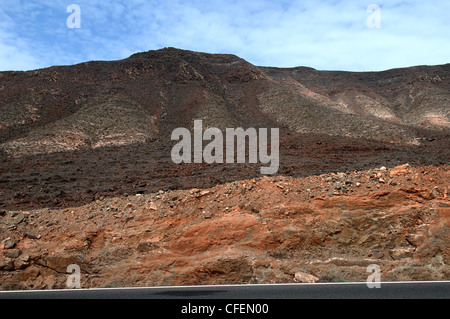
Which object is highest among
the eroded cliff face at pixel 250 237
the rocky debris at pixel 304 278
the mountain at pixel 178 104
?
the mountain at pixel 178 104

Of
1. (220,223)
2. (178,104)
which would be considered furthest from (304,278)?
(178,104)

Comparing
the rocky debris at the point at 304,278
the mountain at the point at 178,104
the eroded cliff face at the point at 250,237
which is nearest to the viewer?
the rocky debris at the point at 304,278

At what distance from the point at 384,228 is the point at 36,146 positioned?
21.0 metres

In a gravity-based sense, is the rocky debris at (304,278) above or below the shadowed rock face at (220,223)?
below

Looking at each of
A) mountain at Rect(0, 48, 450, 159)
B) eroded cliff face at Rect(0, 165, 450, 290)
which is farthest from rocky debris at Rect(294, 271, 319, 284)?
mountain at Rect(0, 48, 450, 159)

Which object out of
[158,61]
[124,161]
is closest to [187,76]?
[158,61]

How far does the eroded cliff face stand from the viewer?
6762mm

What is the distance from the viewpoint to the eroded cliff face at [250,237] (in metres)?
6.76

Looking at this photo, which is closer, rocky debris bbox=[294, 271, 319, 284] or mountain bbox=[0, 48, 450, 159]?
rocky debris bbox=[294, 271, 319, 284]

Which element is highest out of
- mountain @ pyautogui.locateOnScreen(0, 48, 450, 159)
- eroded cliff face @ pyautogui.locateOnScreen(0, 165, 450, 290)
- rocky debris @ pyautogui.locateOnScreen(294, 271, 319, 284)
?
mountain @ pyautogui.locateOnScreen(0, 48, 450, 159)

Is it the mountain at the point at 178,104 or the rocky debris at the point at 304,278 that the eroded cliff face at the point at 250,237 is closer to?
the rocky debris at the point at 304,278

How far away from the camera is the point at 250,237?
23.8ft

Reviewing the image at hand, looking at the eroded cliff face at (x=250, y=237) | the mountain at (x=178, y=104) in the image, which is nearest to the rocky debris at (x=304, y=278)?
the eroded cliff face at (x=250, y=237)

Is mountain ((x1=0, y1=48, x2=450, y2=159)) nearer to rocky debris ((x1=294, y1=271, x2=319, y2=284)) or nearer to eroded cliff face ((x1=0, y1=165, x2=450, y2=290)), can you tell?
eroded cliff face ((x1=0, y1=165, x2=450, y2=290))
